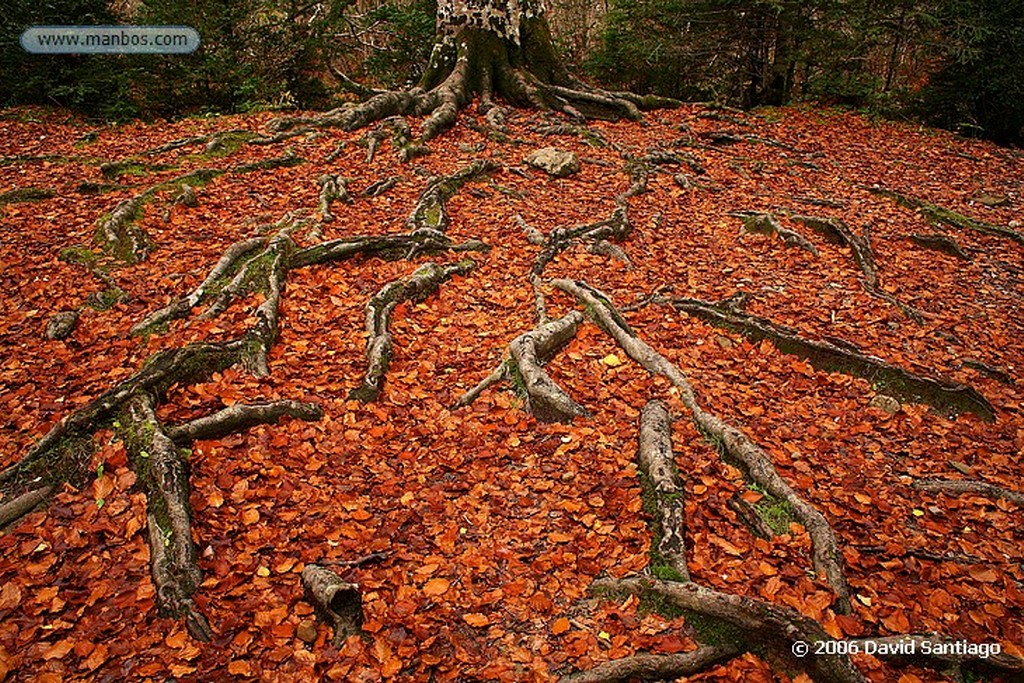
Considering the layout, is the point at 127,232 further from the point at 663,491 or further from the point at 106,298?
the point at 663,491

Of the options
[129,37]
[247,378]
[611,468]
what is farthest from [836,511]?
[129,37]

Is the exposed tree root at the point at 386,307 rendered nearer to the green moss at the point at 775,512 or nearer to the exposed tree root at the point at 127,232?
the exposed tree root at the point at 127,232

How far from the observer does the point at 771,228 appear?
8.71 m

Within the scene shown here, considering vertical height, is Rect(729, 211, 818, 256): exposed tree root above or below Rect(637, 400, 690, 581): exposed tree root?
above

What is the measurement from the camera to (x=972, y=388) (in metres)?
5.49

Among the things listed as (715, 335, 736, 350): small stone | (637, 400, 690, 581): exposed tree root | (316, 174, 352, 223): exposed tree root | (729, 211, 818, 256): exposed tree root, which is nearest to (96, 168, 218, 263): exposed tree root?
(316, 174, 352, 223): exposed tree root

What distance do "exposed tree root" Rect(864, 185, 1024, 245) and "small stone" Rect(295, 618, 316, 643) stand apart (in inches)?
398

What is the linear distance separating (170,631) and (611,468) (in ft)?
9.77

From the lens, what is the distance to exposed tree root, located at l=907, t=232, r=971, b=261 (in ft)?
27.0

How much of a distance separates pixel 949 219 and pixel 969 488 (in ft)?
21.1

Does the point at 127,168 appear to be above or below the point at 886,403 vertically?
above

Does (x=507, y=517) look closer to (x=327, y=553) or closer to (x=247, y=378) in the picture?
(x=327, y=553)

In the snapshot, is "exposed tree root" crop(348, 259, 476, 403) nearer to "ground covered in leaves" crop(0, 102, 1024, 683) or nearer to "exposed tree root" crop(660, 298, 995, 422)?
"ground covered in leaves" crop(0, 102, 1024, 683)

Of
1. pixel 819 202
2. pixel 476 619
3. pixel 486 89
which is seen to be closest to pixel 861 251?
pixel 819 202
